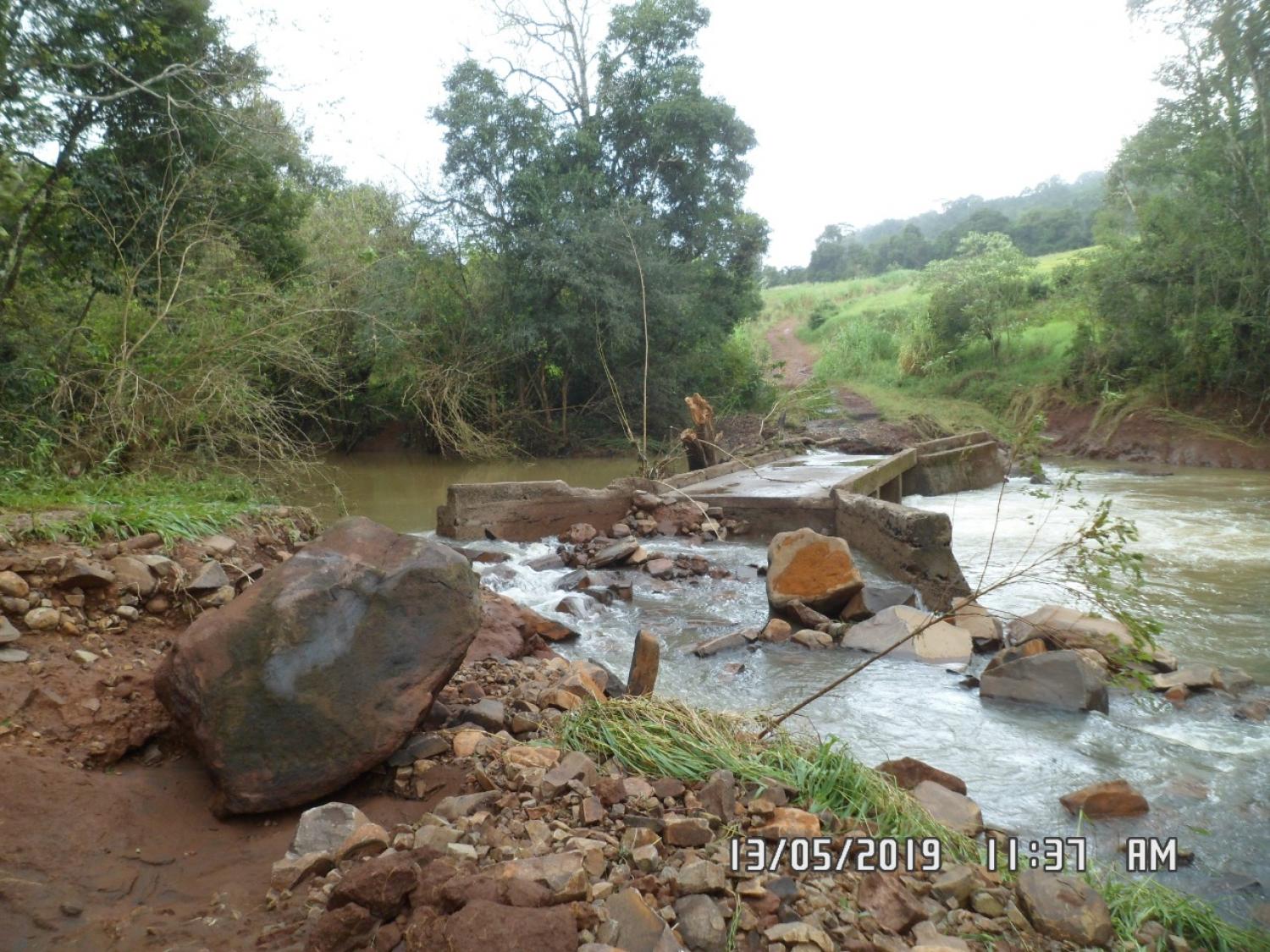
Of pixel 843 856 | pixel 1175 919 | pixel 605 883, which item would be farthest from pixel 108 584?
pixel 1175 919

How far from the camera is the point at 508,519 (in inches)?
364

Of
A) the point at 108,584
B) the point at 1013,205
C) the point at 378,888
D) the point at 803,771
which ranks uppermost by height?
the point at 1013,205

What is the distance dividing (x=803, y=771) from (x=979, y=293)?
80.3ft

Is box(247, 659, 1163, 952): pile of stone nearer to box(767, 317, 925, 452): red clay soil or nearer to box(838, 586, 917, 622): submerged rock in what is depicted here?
box(838, 586, 917, 622): submerged rock

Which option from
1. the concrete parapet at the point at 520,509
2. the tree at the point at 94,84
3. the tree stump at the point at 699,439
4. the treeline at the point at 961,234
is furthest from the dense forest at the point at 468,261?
the treeline at the point at 961,234

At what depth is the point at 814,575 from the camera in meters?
6.00

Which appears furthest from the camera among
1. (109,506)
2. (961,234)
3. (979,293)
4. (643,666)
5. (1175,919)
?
(961,234)

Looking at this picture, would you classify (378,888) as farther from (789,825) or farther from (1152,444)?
(1152,444)

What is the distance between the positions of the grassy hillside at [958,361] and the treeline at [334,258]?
5314 millimetres

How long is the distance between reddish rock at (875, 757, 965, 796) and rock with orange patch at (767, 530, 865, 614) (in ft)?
8.74

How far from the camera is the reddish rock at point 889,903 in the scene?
2203 mm

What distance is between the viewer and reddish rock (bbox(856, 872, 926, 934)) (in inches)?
86.7

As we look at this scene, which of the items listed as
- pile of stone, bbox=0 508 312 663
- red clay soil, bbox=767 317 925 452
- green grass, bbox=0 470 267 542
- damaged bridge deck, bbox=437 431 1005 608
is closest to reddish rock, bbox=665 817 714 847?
pile of stone, bbox=0 508 312 663

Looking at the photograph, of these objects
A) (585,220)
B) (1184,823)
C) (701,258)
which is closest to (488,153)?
(585,220)
